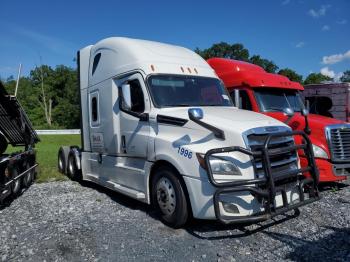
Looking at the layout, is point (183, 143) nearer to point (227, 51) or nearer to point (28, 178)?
point (28, 178)

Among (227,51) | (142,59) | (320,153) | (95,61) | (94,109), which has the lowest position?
(320,153)

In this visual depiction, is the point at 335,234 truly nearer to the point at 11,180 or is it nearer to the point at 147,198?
the point at 147,198

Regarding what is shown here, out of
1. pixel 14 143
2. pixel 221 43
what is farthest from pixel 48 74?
pixel 14 143

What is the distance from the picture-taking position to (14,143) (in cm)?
1048

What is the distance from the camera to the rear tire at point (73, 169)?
32.1ft

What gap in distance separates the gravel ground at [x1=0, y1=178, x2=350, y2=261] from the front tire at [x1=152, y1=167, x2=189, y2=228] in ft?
0.62

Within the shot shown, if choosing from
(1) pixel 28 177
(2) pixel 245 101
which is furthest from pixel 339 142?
(1) pixel 28 177

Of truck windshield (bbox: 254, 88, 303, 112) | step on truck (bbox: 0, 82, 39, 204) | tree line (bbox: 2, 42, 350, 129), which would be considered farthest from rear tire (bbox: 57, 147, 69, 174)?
tree line (bbox: 2, 42, 350, 129)

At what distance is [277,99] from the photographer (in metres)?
8.98

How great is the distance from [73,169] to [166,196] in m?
4.93

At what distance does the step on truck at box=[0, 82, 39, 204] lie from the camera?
7.23 m

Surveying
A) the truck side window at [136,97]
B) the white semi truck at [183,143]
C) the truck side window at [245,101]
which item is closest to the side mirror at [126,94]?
the white semi truck at [183,143]

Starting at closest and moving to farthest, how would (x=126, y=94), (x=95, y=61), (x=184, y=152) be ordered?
(x=184, y=152) < (x=126, y=94) < (x=95, y=61)

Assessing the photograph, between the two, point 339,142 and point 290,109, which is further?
point 339,142
